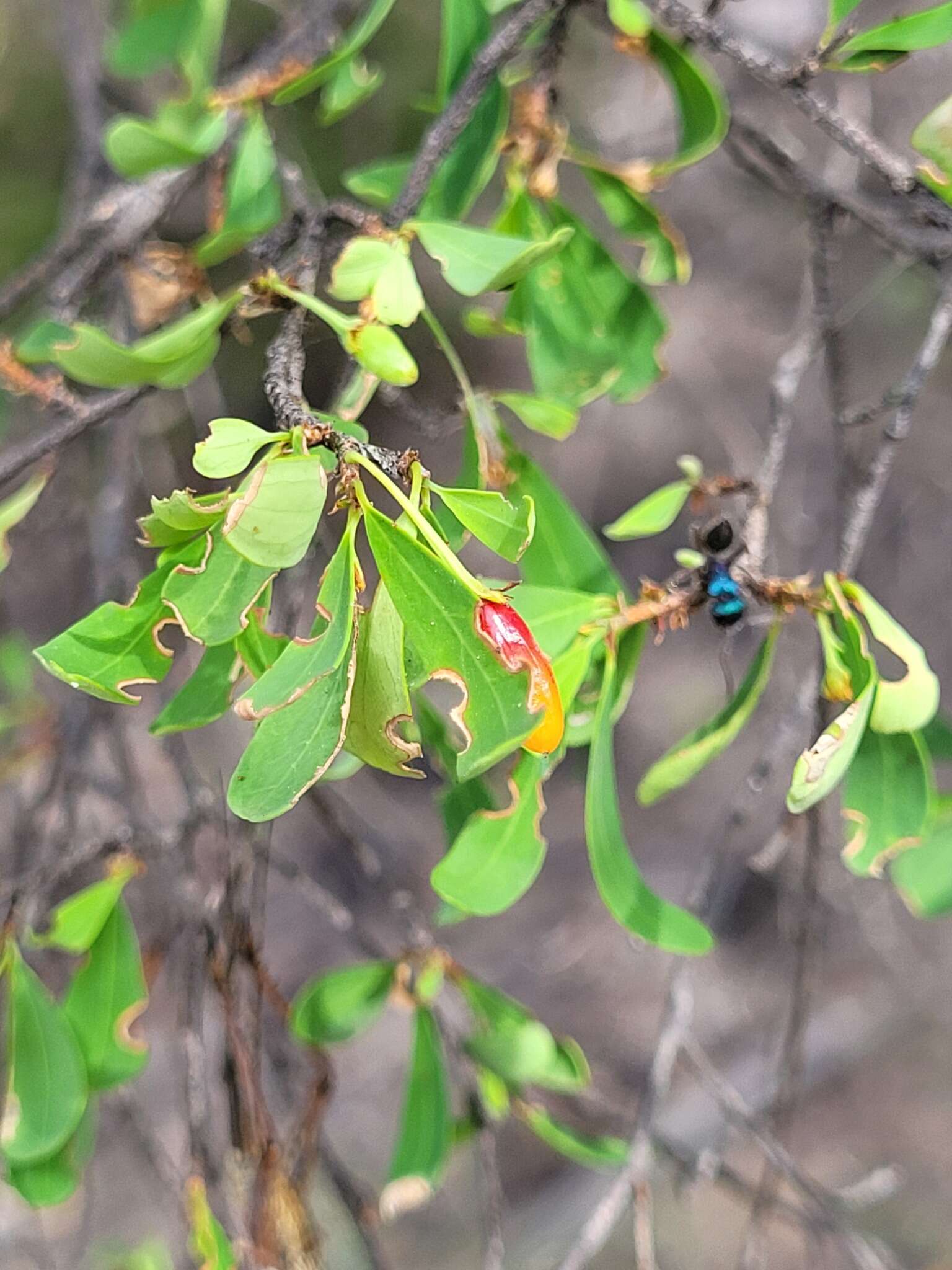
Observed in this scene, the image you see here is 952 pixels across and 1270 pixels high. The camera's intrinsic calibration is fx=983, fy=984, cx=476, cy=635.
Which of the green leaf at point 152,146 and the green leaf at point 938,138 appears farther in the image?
the green leaf at point 152,146

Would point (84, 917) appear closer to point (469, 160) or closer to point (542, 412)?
point (542, 412)

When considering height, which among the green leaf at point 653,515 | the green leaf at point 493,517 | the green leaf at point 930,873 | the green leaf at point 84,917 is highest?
the green leaf at point 493,517

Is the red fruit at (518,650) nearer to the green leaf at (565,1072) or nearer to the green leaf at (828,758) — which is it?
the green leaf at (828,758)

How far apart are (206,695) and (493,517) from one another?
217 millimetres

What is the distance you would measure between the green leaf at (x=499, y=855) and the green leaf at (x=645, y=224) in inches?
18.8

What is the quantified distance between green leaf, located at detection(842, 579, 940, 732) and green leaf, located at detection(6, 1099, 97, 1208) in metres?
0.66

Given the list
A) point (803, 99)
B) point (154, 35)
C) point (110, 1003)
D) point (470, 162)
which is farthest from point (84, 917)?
point (154, 35)

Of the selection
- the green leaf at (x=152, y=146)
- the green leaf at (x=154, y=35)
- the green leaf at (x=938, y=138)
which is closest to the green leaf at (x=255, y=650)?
the green leaf at (x=152, y=146)

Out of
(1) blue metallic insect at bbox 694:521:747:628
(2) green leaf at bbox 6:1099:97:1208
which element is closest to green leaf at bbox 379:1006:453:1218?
(2) green leaf at bbox 6:1099:97:1208

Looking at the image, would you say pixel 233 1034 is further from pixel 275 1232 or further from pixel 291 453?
pixel 291 453

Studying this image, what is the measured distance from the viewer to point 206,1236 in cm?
77

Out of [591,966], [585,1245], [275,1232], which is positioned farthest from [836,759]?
[591,966]

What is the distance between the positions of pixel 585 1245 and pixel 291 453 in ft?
2.18

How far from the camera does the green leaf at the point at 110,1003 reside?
30.4 inches
